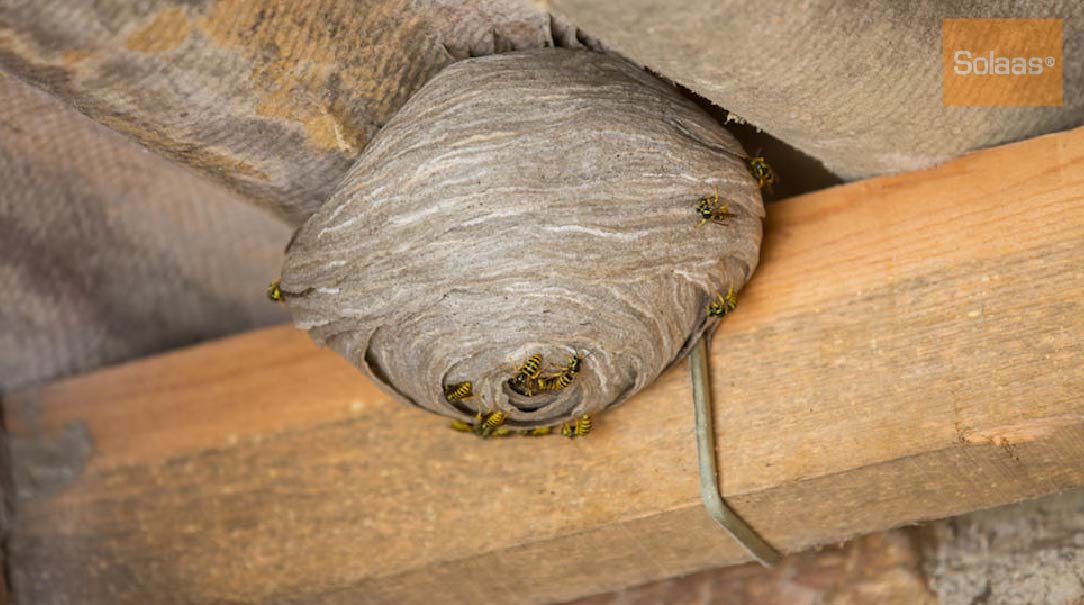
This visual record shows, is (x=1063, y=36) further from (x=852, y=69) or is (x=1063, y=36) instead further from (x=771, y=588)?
(x=771, y=588)

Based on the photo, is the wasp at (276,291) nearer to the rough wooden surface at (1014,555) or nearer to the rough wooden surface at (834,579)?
the rough wooden surface at (834,579)

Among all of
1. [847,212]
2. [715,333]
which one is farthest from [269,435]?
[847,212]

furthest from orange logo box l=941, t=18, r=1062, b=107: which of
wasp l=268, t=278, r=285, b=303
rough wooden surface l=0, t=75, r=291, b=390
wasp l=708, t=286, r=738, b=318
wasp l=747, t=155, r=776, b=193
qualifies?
rough wooden surface l=0, t=75, r=291, b=390

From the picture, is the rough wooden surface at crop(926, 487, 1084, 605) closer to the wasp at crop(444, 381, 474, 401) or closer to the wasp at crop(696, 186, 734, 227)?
the wasp at crop(696, 186, 734, 227)

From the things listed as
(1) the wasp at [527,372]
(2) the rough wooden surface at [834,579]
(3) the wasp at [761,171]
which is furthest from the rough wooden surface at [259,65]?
(2) the rough wooden surface at [834,579]

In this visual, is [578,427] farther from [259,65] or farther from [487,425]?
[259,65]
